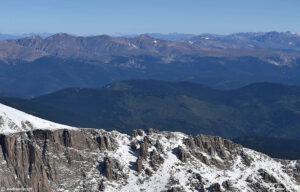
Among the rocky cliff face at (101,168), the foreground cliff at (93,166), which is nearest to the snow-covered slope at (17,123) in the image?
the foreground cliff at (93,166)

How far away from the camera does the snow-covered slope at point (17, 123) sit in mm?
185000

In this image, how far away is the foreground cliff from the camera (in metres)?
172

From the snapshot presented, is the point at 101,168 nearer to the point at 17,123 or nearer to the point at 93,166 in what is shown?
the point at 93,166

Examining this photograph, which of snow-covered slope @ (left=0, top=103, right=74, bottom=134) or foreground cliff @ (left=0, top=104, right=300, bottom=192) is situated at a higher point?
snow-covered slope @ (left=0, top=103, right=74, bottom=134)

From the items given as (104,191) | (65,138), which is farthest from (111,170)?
(65,138)

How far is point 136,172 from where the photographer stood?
188m

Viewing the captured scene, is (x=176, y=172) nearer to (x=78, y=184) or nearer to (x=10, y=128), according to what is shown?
(x=78, y=184)

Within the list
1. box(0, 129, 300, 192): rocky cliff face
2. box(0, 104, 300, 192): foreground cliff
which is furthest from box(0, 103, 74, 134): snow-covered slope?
box(0, 129, 300, 192): rocky cliff face

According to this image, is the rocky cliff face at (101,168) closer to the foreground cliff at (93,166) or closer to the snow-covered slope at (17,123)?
the foreground cliff at (93,166)

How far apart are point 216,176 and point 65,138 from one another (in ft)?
208

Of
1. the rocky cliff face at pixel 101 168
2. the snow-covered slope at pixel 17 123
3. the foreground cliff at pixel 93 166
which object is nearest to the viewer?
the rocky cliff face at pixel 101 168

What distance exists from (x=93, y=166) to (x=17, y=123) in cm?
3590

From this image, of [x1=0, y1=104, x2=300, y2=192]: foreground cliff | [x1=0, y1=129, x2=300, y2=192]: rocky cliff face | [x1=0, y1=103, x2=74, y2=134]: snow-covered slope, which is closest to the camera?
[x1=0, y1=129, x2=300, y2=192]: rocky cliff face

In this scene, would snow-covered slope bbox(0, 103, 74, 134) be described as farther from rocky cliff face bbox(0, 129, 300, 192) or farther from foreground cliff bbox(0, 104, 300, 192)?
rocky cliff face bbox(0, 129, 300, 192)
